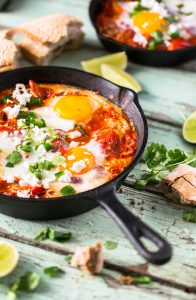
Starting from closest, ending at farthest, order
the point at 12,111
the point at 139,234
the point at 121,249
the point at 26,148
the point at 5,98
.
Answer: the point at 139,234
the point at 121,249
the point at 26,148
the point at 12,111
the point at 5,98

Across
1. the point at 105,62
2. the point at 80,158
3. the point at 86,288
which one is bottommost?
the point at 86,288

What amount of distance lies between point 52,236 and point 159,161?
72cm

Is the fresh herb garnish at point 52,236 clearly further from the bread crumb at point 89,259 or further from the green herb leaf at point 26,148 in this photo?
the green herb leaf at point 26,148

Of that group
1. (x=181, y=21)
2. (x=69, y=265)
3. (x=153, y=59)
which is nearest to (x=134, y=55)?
(x=153, y=59)

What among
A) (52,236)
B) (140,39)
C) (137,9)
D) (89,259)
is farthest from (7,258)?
(137,9)

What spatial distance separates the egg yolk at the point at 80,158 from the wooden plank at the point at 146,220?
0.74 ft

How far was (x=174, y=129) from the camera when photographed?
3602 millimetres

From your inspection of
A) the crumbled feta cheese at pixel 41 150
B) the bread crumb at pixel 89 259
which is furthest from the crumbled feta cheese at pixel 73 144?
the bread crumb at pixel 89 259

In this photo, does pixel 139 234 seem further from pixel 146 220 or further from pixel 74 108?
pixel 74 108

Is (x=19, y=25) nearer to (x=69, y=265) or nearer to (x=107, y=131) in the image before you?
(x=107, y=131)

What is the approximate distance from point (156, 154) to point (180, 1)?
160 centimetres

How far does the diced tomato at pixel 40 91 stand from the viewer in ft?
11.0

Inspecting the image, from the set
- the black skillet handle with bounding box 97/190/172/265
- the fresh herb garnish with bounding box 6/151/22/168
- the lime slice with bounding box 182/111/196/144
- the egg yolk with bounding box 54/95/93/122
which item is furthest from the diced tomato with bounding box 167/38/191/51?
the black skillet handle with bounding box 97/190/172/265

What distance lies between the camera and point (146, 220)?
9.78ft
